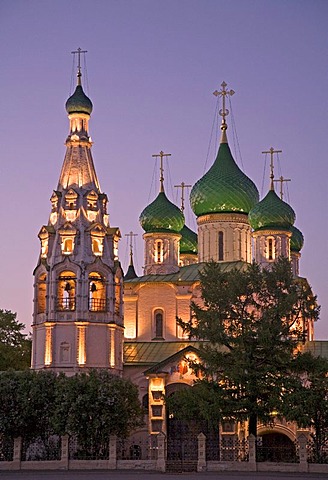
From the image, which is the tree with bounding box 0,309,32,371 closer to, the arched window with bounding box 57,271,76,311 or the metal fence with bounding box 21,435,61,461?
the arched window with bounding box 57,271,76,311

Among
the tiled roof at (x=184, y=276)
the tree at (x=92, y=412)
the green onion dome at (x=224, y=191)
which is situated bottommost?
the tree at (x=92, y=412)

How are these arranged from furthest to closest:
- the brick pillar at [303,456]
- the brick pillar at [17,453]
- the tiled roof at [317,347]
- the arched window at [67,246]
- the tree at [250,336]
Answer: the tiled roof at [317,347] → the arched window at [67,246] → the brick pillar at [17,453] → the tree at [250,336] → the brick pillar at [303,456]

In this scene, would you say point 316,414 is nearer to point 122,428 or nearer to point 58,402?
point 122,428

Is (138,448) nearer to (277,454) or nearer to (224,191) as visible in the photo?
(277,454)

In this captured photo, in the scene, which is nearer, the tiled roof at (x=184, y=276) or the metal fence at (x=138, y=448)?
the metal fence at (x=138, y=448)

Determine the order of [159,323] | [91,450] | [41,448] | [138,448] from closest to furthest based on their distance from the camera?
[91,450] < [41,448] < [138,448] < [159,323]

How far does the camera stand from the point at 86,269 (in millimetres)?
47750

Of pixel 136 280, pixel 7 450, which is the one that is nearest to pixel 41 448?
pixel 7 450

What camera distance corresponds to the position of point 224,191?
5481 cm

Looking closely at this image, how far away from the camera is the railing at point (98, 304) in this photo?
4835cm

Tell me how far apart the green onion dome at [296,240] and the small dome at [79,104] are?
1653 cm

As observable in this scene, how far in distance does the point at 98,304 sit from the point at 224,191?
10555 mm

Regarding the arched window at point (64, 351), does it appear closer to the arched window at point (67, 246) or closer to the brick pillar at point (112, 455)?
the arched window at point (67, 246)

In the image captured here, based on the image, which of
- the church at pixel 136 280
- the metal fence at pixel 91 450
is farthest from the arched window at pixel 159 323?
the metal fence at pixel 91 450
